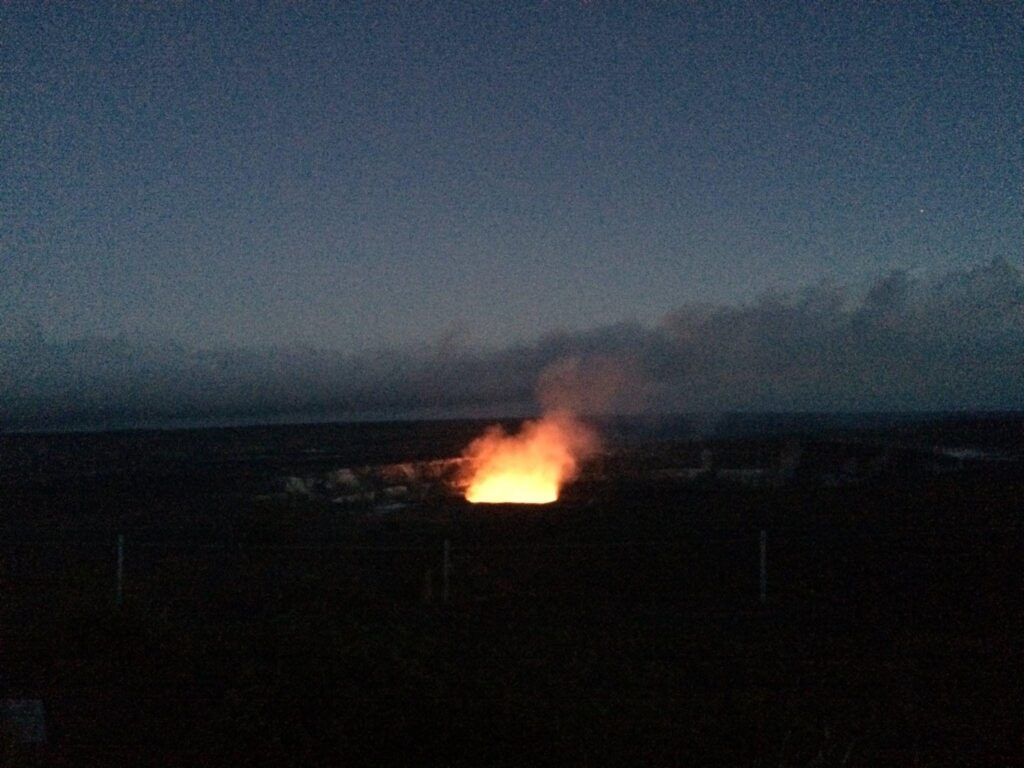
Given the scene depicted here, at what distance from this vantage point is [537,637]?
12125 millimetres

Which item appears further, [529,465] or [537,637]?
[529,465]

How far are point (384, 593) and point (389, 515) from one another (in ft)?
46.7

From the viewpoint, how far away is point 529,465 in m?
38.0

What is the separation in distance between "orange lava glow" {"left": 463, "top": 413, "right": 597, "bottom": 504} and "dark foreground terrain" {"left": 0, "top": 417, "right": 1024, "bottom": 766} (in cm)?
394

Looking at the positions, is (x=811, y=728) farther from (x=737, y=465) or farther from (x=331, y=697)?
(x=737, y=465)

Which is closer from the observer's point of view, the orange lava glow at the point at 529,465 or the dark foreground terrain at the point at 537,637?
the dark foreground terrain at the point at 537,637

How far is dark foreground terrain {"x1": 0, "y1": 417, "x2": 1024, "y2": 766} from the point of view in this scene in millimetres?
7391

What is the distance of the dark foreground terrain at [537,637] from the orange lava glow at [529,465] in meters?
3.94

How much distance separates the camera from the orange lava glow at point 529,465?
117 feet

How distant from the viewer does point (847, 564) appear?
19.6 m

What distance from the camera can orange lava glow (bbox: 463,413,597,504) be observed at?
3581cm

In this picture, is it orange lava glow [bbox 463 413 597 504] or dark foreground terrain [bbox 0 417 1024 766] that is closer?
dark foreground terrain [bbox 0 417 1024 766]

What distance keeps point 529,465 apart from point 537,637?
2585cm

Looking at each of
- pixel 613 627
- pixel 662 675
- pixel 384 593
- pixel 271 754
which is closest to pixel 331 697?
pixel 271 754
